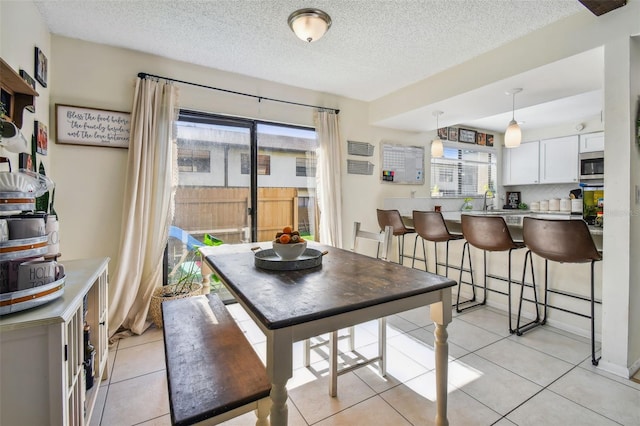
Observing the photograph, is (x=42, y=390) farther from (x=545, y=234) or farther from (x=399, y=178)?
(x=399, y=178)

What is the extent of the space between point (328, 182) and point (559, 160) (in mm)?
4454

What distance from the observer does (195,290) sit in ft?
9.41

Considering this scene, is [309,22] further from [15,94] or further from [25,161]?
[25,161]

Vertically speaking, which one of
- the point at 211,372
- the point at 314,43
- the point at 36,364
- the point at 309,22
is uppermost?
the point at 314,43

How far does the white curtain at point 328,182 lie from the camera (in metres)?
3.79

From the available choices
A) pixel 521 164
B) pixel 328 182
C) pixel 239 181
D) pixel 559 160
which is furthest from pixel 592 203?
pixel 239 181

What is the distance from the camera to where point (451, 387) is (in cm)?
186

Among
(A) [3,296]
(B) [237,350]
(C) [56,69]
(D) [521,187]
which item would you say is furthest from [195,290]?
(D) [521,187]

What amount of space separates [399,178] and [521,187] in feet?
10.9

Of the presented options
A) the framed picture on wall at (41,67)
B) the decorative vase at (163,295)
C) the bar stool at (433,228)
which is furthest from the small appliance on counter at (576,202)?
the framed picture on wall at (41,67)

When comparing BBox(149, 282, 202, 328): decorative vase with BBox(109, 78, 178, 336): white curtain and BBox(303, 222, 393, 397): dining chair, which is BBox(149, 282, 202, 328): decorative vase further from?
BBox(303, 222, 393, 397): dining chair

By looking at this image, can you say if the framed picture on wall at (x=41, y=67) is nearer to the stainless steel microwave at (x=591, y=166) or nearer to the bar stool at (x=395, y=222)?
the bar stool at (x=395, y=222)

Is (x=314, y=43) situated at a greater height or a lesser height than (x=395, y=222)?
greater

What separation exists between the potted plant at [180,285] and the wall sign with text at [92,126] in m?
1.26
